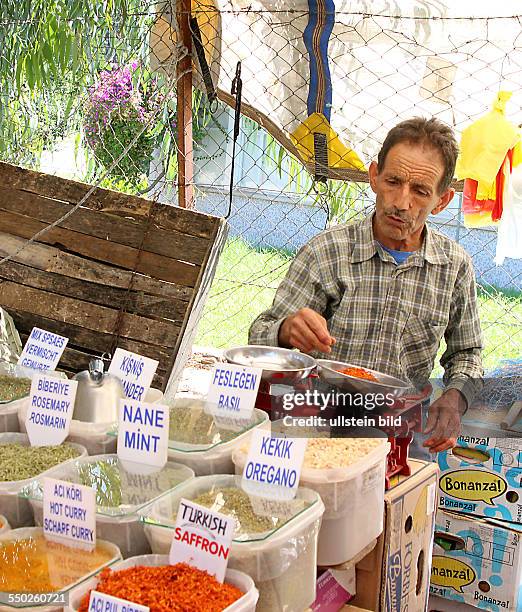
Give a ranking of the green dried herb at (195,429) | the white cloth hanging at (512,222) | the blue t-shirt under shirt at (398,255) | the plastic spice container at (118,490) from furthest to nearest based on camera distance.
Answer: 1. the white cloth hanging at (512,222)
2. the blue t-shirt under shirt at (398,255)
3. the green dried herb at (195,429)
4. the plastic spice container at (118,490)

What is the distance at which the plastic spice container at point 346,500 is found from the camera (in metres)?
1.33

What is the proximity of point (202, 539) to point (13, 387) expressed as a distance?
82cm

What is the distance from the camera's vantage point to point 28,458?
4.68ft

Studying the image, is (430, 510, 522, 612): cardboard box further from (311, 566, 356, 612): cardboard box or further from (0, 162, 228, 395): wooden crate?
(0, 162, 228, 395): wooden crate

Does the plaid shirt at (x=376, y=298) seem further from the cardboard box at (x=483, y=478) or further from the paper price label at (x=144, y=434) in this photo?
the paper price label at (x=144, y=434)

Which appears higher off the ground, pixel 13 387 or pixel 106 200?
pixel 106 200

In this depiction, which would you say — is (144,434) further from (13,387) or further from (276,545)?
(13,387)

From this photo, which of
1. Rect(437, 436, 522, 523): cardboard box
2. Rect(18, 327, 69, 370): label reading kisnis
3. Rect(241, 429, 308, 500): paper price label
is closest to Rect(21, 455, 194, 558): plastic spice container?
Rect(241, 429, 308, 500): paper price label

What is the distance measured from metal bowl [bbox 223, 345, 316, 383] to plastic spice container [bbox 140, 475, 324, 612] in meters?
0.28

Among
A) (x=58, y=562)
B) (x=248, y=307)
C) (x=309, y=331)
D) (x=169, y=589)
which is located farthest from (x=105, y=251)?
(x=248, y=307)

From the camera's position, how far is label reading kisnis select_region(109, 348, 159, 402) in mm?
1722

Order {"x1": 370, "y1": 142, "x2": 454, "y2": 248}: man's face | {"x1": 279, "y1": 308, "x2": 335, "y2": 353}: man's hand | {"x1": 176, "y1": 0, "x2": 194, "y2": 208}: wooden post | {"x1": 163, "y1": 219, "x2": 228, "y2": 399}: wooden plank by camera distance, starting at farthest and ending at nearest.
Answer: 1. {"x1": 176, "y1": 0, "x2": 194, "y2": 208}: wooden post
2. {"x1": 163, "y1": 219, "x2": 228, "y2": 399}: wooden plank
3. {"x1": 370, "y1": 142, "x2": 454, "y2": 248}: man's face
4. {"x1": 279, "y1": 308, "x2": 335, "y2": 353}: man's hand

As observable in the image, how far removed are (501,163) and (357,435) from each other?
1.47m

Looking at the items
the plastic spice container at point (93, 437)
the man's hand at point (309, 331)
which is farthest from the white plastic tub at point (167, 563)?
the man's hand at point (309, 331)
